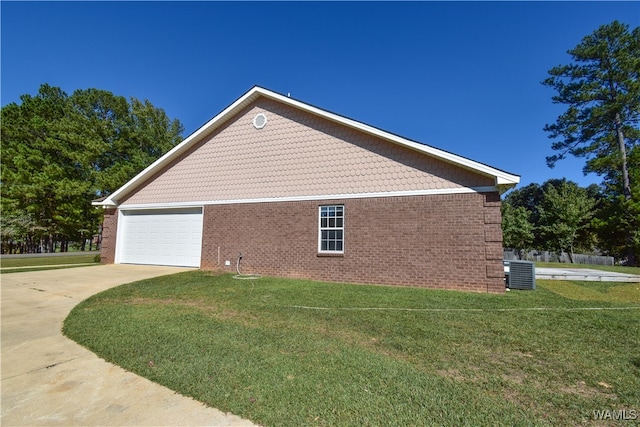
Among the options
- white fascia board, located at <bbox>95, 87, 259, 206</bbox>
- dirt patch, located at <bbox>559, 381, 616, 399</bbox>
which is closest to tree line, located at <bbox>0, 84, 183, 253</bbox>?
white fascia board, located at <bbox>95, 87, 259, 206</bbox>

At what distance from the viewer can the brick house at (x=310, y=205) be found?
8828 millimetres

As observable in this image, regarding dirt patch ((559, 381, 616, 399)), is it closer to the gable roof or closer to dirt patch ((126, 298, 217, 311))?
dirt patch ((126, 298, 217, 311))

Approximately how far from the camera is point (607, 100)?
75.6 feet

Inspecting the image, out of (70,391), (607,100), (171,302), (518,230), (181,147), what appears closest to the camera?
(70,391)

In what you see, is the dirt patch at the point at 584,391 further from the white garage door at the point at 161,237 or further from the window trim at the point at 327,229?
the white garage door at the point at 161,237

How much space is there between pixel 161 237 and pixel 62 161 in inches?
877

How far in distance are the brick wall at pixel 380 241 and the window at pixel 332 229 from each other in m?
0.23

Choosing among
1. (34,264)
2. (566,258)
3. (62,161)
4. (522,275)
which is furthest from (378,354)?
(62,161)

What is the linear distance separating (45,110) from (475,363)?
1510 inches

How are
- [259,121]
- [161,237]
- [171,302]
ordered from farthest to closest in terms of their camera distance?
[161,237], [259,121], [171,302]

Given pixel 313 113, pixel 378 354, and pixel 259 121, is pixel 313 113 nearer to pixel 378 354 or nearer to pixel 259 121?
pixel 259 121

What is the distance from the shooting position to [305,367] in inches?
135

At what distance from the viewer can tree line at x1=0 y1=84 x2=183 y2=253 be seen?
24219 mm

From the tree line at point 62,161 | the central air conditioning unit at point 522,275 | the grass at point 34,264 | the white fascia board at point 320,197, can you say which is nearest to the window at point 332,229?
the white fascia board at point 320,197
